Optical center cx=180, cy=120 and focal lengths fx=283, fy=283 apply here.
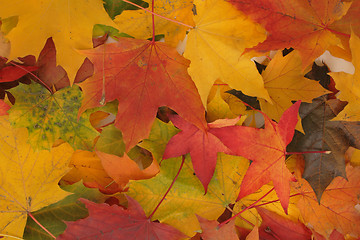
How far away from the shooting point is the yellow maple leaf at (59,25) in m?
0.57

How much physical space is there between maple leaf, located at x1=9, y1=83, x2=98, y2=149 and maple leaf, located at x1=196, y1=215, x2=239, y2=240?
318 mm

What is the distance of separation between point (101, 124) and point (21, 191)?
23 centimetres

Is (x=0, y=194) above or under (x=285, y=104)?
under

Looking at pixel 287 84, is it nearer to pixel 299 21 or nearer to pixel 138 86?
pixel 299 21

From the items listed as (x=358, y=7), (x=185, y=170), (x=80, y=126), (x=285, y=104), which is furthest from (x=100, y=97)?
(x=358, y=7)

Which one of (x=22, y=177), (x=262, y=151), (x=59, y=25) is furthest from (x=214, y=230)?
(x=59, y=25)

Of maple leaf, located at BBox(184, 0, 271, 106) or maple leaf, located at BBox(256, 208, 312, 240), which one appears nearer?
maple leaf, located at BBox(184, 0, 271, 106)

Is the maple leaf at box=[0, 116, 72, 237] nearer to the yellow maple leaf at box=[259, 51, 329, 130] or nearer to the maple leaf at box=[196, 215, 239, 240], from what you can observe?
the maple leaf at box=[196, 215, 239, 240]

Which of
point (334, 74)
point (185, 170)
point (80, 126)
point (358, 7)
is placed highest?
point (358, 7)

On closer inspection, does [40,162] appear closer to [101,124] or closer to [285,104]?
[101,124]

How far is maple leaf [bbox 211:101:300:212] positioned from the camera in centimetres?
59

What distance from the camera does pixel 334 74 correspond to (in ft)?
1.81

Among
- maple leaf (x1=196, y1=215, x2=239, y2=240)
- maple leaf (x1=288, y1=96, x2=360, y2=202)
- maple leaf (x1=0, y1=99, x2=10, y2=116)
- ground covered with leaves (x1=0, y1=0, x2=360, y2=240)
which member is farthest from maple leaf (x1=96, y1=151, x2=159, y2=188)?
maple leaf (x1=288, y1=96, x2=360, y2=202)

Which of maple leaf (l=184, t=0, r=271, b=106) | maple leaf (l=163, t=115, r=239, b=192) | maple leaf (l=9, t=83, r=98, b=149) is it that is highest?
maple leaf (l=184, t=0, r=271, b=106)
